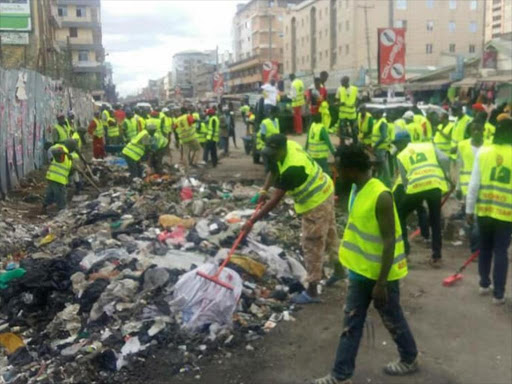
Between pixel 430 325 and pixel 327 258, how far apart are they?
83.0 inches

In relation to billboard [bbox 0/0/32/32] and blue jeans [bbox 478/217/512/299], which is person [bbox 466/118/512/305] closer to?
blue jeans [bbox 478/217/512/299]

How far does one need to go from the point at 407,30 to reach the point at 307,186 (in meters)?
56.4

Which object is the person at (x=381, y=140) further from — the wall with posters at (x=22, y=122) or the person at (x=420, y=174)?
the wall with posters at (x=22, y=122)

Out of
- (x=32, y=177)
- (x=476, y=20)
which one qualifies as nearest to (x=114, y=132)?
(x=32, y=177)

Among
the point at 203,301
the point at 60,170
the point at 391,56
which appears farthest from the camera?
the point at 391,56

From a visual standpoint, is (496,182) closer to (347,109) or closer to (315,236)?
(315,236)

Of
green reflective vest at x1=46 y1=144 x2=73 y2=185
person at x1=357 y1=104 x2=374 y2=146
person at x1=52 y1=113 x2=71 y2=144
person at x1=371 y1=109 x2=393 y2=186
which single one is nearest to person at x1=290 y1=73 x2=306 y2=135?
person at x1=357 y1=104 x2=374 y2=146

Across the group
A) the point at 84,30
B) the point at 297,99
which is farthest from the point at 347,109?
the point at 84,30

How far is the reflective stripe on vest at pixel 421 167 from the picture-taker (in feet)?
22.5

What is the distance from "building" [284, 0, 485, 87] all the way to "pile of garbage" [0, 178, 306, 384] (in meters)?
46.7

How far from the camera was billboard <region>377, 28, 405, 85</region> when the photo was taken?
13258 mm

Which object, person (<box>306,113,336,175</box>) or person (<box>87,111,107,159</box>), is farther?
person (<box>87,111,107,159</box>)

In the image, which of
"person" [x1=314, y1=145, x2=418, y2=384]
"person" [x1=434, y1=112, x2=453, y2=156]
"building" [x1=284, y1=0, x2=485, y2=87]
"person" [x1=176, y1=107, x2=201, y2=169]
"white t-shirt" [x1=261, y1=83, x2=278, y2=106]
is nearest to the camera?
"person" [x1=314, y1=145, x2=418, y2=384]

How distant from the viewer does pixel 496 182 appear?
18.4 ft
